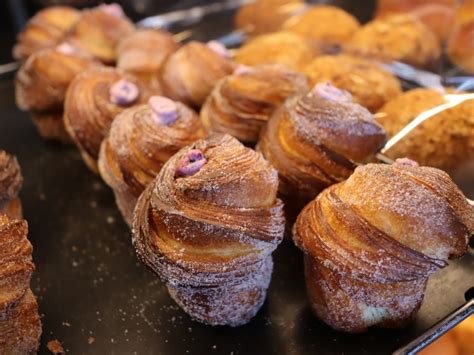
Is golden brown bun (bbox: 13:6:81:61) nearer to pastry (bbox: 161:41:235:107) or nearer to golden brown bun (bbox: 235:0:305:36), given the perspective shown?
pastry (bbox: 161:41:235:107)

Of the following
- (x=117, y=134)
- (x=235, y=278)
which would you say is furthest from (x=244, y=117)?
(x=235, y=278)

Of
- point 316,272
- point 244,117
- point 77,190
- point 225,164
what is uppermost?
point 225,164

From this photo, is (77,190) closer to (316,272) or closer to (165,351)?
(165,351)

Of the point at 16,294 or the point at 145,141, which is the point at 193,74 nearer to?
the point at 145,141

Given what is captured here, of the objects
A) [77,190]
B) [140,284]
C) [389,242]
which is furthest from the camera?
[77,190]

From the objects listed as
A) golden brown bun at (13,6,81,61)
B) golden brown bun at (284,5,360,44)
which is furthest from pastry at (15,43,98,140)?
golden brown bun at (284,5,360,44)

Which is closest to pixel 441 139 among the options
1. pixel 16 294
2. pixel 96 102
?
pixel 96 102

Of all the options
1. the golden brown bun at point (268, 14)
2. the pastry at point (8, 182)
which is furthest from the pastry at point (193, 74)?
the golden brown bun at point (268, 14)
